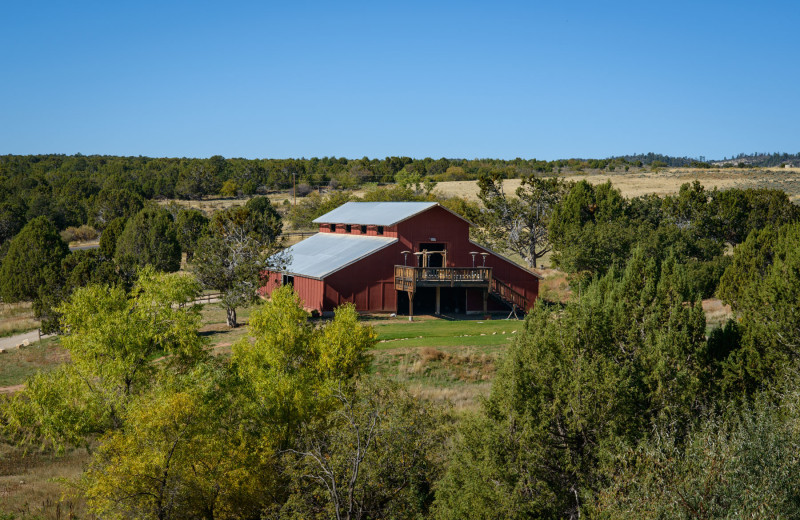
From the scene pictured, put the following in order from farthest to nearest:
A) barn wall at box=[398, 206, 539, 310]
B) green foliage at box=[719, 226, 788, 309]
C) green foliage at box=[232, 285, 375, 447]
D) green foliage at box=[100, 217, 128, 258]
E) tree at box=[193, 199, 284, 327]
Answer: green foliage at box=[100, 217, 128, 258] < barn wall at box=[398, 206, 539, 310] < green foliage at box=[719, 226, 788, 309] < tree at box=[193, 199, 284, 327] < green foliage at box=[232, 285, 375, 447]

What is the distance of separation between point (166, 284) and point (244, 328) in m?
19.6

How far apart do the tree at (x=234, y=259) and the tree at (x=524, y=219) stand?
27404mm

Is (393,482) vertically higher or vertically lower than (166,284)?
lower

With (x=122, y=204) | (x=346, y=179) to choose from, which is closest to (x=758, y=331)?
(x=122, y=204)

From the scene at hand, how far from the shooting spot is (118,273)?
44500 mm

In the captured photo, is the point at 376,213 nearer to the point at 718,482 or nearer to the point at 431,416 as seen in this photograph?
the point at 431,416

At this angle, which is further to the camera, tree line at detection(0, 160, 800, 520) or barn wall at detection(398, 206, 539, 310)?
barn wall at detection(398, 206, 539, 310)

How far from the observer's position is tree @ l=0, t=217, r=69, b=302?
50.0 metres

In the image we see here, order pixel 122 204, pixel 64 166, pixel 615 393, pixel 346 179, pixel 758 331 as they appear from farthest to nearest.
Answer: pixel 64 166 → pixel 346 179 → pixel 122 204 → pixel 758 331 → pixel 615 393

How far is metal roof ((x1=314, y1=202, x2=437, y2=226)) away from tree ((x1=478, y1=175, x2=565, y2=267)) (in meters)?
15.1

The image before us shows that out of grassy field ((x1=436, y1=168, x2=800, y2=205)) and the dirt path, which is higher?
grassy field ((x1=436, y1=168, x2=800, y2=205))

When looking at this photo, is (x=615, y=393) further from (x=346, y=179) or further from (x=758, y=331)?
(x=346, y=179)

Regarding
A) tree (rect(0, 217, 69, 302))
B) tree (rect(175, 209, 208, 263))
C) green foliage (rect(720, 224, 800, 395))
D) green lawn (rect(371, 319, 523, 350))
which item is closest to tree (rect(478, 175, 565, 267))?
green lawn (rect(371, 319, 523, 350))

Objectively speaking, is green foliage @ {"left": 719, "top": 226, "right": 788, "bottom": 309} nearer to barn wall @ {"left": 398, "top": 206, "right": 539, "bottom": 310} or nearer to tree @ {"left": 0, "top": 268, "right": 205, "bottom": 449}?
barn wall @ {"left": 398, "top": 206, "right": 539, "bottom": 310}
